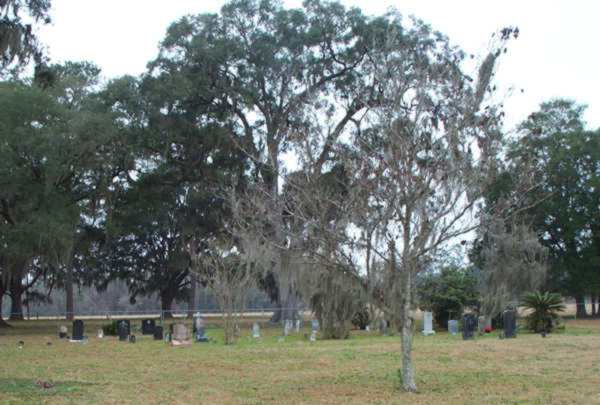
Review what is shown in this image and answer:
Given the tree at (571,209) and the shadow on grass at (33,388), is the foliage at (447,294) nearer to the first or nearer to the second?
the tree at (571,209)

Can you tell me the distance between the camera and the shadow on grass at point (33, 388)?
1209 cm

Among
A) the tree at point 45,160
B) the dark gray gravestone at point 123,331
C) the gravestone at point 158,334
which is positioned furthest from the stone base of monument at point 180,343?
the tree at point 45,160

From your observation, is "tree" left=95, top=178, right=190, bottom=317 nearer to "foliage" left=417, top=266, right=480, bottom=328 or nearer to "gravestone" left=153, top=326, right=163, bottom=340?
"gravestone" left=153, top=326, right=163, bottom=340

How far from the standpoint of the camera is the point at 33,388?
1287 cm

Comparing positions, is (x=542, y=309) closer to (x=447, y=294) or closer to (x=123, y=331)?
(x=447, y=294)

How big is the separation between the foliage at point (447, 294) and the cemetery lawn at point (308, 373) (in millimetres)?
6865

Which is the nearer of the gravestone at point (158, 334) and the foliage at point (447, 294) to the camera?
the gravestone at point (158, 334)

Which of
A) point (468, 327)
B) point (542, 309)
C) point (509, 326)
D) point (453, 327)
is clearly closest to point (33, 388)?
point (468, 327)

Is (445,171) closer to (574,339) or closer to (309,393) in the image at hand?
(309,393)

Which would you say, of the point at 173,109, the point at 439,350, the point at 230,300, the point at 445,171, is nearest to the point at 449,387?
the point at 445,171

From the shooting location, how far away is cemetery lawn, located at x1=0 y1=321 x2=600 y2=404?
38.7 ft

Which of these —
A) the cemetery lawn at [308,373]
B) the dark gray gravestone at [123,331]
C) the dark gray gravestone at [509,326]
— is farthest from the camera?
the dark gray gravestone at [123,331]

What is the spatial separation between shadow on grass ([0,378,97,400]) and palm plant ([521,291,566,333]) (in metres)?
18.1

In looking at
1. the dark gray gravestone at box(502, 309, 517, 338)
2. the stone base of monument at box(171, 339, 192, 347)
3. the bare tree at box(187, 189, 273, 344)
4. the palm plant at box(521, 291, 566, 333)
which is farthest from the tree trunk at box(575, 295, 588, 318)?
the stone base of monument at box(171, 339, 192, 347)
